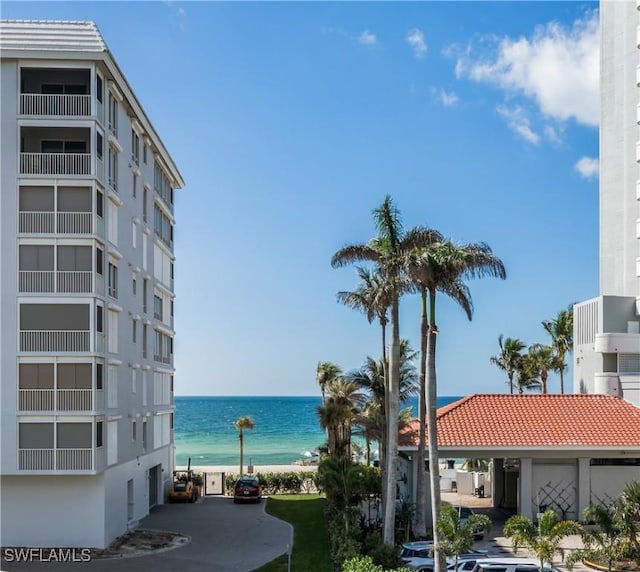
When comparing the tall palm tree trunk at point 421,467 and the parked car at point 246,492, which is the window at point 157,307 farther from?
the tall palm tree trunk at point 421,467

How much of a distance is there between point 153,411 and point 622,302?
27441 mm

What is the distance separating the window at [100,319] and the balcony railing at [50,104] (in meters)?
8.09

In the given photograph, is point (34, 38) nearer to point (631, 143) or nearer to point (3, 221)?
point (3, 221)

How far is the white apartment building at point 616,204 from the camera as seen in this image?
159 feet

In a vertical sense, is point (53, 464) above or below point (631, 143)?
below

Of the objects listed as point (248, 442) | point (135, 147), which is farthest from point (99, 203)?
point (248, 442)

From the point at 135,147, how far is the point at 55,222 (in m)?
10.4

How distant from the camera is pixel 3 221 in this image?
34875 millimetres

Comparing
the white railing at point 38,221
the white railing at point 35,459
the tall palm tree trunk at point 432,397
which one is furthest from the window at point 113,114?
the tall palm tree trunk at point 432,397

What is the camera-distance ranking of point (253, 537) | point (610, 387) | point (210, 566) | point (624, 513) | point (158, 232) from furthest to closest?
1. point (158, 232)
2. point (610, 387)
3. point (253, 537)
4. point (210, 566)
5. point (624, 513)

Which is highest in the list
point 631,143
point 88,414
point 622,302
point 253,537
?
point 631,143

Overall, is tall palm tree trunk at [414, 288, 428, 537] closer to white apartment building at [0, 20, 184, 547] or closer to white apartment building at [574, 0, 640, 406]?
white apartment building at [0, 20, 184, 547]

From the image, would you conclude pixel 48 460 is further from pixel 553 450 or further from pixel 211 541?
pixel 553 450

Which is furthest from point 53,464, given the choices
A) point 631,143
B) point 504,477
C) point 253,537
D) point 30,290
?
point 631,143
